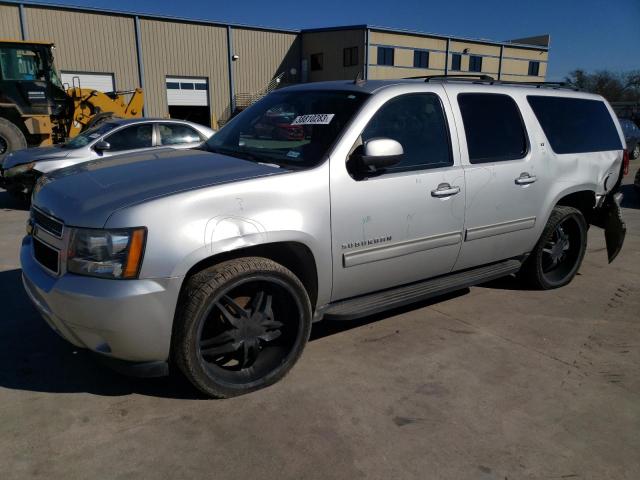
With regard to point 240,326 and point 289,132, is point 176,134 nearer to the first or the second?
point 289,132

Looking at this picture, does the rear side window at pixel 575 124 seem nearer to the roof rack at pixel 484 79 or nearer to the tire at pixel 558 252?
the roof rack at pixel 484 79

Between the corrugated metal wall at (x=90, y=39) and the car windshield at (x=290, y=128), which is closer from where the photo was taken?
the car windshield at (x=290, y=128)

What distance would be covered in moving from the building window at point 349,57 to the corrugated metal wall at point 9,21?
21635mm

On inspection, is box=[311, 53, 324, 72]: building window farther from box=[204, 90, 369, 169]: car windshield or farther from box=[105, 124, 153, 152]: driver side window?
box=[204, 90, 369, 169]: car windshield

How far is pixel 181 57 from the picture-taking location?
32.2 metres

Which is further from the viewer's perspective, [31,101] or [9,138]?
[31,101]

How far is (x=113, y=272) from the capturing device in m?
2.46

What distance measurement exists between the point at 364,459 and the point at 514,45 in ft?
174

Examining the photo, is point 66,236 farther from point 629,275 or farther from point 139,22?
point 139,22

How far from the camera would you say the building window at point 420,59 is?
41.4m

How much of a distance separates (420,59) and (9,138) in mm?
36591

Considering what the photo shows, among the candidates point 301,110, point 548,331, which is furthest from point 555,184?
point 301,110

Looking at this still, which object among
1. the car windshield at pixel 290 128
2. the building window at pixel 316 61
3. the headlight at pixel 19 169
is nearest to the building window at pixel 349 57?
the building window at pixel 316 61

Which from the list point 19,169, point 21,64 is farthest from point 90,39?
point 19,169
